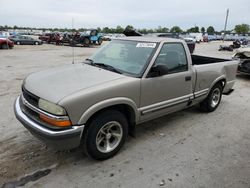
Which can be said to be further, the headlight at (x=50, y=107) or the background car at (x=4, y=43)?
the background car at (x=4, y=43)

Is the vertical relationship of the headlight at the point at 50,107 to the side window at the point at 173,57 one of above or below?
below

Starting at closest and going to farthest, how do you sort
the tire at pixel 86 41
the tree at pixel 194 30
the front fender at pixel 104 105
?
the front fender at pixel 104 105, the tire at pixel 86 41, the tree at pixel 194 30

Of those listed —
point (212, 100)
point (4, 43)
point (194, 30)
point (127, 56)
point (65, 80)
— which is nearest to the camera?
point (65, 80)

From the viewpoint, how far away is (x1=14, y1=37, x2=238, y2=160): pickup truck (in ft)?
9.30

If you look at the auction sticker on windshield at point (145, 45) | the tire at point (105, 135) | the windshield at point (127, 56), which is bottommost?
the tire at point (105, 135)

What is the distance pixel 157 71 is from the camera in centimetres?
359

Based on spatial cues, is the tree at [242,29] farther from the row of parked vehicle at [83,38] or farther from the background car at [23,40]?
the background car at [23,40]

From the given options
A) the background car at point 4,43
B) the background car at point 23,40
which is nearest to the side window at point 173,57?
the background car at point 4,43

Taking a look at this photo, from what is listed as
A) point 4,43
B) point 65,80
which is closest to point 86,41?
point 4,43

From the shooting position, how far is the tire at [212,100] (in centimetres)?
527

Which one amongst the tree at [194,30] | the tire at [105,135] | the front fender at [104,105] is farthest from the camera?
the tree at [194,30]

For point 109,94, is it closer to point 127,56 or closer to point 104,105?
point 104,105

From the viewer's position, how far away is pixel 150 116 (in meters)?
3.82

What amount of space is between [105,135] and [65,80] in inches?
37.9
